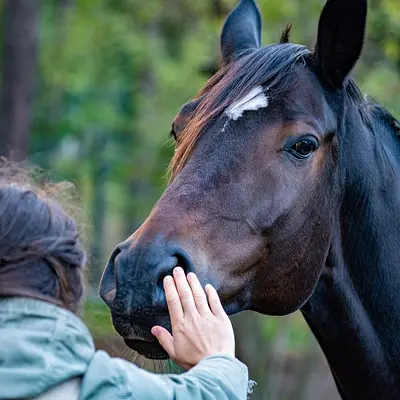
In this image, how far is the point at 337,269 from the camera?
3.53 meters

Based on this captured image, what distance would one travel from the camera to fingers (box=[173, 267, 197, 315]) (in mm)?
2596

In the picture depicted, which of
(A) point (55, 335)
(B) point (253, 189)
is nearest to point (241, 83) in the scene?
(B) point (253, 189)

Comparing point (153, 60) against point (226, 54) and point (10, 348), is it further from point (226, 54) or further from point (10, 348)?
point (10, 348)

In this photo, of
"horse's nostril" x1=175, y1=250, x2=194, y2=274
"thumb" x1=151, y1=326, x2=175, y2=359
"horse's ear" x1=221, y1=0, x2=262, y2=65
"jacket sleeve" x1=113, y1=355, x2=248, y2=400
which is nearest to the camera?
"jacket sleeve" x1=113, y1=355, x2=248, y2=400

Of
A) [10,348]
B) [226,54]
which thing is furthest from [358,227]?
[10,348]

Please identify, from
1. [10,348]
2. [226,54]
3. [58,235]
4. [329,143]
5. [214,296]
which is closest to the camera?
[10,348]

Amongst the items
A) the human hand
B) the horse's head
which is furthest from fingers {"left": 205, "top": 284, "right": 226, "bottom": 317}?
the horse's head

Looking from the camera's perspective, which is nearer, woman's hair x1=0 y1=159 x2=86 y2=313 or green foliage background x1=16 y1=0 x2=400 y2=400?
woman's hair x1=0 y1=159 x2=86 y2=313

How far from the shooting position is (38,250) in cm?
227

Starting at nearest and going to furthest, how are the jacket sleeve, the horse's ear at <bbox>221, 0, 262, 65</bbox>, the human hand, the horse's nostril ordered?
the jacket sleeve, the human hand, the horse's nostril, the horse's ear at <bbox>221, 0, 262, 65</bbox>

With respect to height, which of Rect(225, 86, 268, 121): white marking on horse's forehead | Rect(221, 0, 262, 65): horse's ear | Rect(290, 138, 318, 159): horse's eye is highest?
Rect(221, 0, 262, 65): horse's ear

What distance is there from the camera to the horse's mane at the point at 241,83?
11.1ft

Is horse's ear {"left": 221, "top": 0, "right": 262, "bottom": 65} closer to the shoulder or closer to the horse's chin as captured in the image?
the horse's chin

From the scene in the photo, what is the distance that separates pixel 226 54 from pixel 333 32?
73 cm
